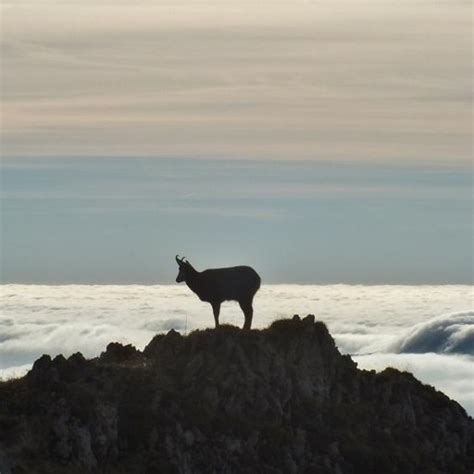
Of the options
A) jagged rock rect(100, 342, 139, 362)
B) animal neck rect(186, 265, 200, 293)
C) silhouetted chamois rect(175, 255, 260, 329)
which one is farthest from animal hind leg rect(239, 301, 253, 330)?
jagged rock rect(100, 342, 139, 362)

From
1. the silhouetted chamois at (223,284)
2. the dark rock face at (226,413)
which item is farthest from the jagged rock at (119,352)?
the silhouetted chamois at (223,284)

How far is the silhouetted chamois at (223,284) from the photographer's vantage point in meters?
101

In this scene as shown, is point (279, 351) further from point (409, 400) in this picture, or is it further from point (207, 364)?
point (409, 400)

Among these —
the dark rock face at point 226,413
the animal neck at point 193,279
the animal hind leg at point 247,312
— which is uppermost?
the animal neck at point 193,279

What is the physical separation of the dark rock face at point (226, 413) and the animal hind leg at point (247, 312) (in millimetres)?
1190

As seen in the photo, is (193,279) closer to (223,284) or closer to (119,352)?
(223,284)

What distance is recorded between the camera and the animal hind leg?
102 metres

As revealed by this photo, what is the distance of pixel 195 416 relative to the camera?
9775 cm

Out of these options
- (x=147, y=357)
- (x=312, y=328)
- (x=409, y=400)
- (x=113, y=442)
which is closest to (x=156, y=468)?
(x=113, y=442)

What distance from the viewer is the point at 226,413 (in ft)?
326

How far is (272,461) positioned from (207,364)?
6165mm

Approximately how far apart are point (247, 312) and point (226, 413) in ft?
19.9

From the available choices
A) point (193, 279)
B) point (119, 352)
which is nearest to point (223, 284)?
point (193, 279)

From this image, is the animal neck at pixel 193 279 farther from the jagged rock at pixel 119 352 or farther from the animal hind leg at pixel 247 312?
the jagged rock at pixel 119 352
